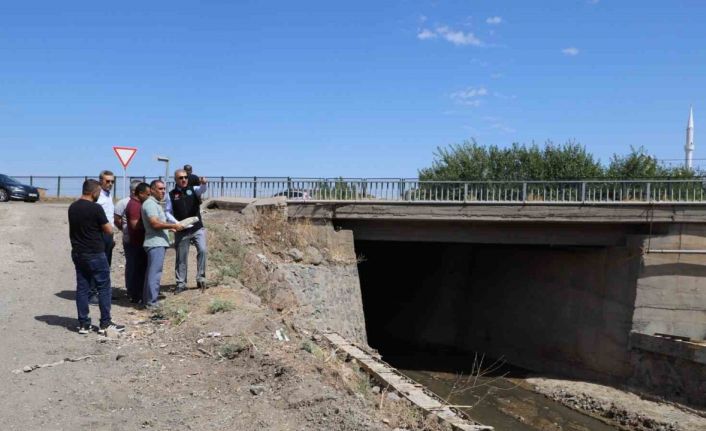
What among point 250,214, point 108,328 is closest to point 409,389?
point 108,328

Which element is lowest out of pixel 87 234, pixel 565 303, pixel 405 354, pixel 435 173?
pixel 405 354

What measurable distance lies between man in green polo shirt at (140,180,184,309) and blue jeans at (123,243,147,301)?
0.60 metres

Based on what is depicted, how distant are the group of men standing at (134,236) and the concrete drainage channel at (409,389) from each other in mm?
2847

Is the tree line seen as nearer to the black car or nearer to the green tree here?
the green tree

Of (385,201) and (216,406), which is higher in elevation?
(385,201)

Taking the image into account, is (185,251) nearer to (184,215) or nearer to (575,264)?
(184,215)

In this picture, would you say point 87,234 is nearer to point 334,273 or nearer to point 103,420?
point 103,420

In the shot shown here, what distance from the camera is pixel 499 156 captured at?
4109cm

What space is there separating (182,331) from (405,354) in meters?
15.4

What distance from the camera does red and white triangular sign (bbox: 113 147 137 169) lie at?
1504 cm

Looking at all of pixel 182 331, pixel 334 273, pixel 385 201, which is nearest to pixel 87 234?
pixel 182 331

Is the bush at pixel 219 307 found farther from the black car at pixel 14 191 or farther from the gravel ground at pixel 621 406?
the black car at pixel 14 191

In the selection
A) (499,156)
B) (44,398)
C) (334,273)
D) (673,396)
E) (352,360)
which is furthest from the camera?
(499,156)

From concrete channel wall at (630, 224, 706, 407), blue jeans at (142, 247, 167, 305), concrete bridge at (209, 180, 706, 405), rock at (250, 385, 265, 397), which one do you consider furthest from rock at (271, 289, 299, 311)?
concrete channel wall at (630, 224, 706, 407)
